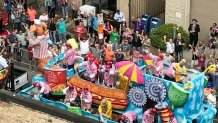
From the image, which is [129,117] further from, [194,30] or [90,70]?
[194,30]

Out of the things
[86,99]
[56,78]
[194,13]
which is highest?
[194,13]

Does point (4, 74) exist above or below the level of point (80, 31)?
below

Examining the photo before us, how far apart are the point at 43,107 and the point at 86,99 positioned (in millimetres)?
5766

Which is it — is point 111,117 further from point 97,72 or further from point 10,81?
point 10,81

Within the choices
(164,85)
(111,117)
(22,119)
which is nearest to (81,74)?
(111,117)

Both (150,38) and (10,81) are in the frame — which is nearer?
(10,81)

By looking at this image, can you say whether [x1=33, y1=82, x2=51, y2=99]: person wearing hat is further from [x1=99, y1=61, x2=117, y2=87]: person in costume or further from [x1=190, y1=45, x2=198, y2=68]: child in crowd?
[x1=190, y1=45, x2=198, y2=68]: child in crowd

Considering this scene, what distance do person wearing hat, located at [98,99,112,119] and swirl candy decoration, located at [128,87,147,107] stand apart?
847 mm

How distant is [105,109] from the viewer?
78.0 ft

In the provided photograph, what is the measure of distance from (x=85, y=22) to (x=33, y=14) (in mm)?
2786

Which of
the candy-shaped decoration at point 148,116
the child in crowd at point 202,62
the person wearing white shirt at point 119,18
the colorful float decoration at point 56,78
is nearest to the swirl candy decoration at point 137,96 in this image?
the candy-shaped decoration at point 148,116

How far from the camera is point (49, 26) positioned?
Result: 105ft

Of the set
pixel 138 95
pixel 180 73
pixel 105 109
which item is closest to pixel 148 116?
pixel 138 95

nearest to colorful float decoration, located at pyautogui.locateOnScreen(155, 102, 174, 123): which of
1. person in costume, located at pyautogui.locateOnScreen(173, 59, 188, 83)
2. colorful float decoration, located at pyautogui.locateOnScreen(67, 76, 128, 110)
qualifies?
person in costume, located at pyautogui.locateOnScreen(173, 59, 188, 83)
